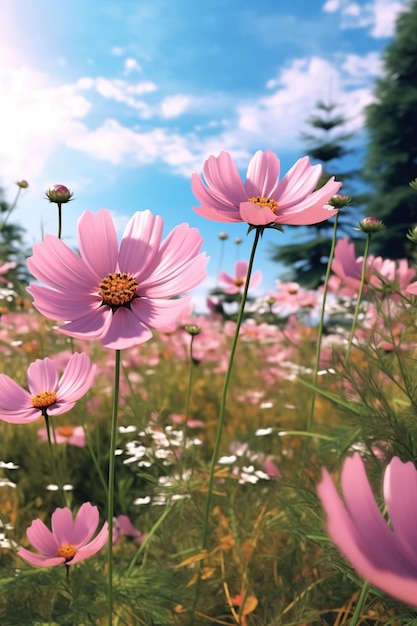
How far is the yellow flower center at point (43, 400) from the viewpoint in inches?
25.0

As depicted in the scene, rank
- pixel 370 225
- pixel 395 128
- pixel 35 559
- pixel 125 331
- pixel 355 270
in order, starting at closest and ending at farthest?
pixel 125 331
pixel 35 559
pixel 370 225
pixel 355 270
pixel 395 128

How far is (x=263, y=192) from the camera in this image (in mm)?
730

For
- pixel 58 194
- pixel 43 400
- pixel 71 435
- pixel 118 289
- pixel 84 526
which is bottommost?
pixel 71 435

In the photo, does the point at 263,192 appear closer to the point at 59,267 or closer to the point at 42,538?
the point at 59,267

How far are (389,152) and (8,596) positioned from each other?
38.5 feet

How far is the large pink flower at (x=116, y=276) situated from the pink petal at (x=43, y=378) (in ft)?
0.57

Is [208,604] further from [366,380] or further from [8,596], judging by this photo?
[366,380]

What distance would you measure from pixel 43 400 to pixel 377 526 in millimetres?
467

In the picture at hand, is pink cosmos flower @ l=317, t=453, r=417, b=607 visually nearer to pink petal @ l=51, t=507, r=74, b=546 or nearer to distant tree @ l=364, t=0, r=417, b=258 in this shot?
pink petal @ l=51, t=507, r=74, b=546

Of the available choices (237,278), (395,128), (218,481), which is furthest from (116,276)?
(395,128)

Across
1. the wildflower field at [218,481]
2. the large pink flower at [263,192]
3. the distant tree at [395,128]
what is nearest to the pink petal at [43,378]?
the wildflower field at [218,481]

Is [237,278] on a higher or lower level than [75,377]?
higher

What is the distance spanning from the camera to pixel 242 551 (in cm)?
99

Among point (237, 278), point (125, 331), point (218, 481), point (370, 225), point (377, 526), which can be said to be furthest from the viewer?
point (237, 278)
